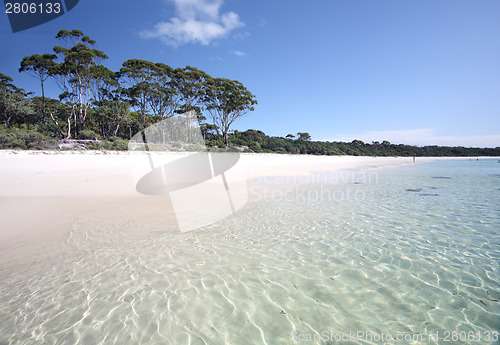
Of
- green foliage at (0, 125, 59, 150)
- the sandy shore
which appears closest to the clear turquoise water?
the sandy shore

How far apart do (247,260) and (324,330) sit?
1.58 m

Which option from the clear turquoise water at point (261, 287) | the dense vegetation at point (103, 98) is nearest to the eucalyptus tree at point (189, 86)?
the dense vegetation at point (103, 98)

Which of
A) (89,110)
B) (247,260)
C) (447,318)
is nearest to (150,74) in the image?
(89,110)

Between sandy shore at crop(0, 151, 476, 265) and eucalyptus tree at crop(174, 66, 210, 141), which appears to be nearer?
sandy shore at crop(0, 151, 476, 265)

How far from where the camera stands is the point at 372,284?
2863 millimetres

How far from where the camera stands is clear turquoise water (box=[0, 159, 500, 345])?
2119mm

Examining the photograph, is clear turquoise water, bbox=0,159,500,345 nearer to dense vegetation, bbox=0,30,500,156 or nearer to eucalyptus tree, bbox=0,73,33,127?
dense vegetation, bbox=0,30,500,156

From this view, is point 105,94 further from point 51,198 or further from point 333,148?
point 333,148

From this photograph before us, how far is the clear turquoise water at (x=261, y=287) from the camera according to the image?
212cm

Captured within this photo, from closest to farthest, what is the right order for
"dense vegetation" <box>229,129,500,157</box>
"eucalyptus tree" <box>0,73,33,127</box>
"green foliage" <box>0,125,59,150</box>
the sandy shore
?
the sandy shore
"green foliage" <box>0,125,59,150</box>
"eucalyptus tree" <box>0,73,33,127</box>
"dense vegetation" <box>229,129,500,157</box>

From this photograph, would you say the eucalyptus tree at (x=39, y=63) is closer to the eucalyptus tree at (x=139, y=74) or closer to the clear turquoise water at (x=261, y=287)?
the eucalyptus tree at (x=139, y=74)

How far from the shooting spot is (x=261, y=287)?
2.82 m

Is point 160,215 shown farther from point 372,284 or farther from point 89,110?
point 89,110

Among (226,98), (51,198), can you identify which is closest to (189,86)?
(226,98)
